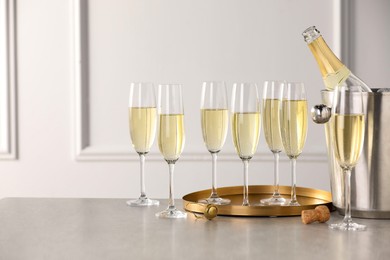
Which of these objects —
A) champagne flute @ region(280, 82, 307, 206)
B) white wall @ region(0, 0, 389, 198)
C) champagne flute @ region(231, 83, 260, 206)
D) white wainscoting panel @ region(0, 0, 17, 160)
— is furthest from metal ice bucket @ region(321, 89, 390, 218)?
white wainscoting panel @ region(0, 0, 17, 160)

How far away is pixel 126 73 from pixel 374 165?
2.93 m

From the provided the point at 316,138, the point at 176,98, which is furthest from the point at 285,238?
the point at 316,138

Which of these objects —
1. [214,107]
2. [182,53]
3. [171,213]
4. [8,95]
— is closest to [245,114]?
[214,107]

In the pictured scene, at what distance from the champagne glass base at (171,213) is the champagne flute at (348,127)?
16.3 inches

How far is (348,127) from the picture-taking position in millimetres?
1729

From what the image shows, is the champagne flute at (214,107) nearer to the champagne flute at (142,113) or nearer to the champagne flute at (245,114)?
the champagne flute at (245,114)

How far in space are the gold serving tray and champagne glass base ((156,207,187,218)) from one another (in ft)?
0.15

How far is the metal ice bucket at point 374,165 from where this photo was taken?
185 cm

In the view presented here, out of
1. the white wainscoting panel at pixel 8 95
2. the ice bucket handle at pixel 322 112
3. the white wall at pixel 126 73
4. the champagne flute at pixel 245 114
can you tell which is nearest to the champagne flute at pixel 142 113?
the champagne flute at pixel 245 114

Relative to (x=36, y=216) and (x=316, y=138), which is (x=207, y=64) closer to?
(x=316, y=138)

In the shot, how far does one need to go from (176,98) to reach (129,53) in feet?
9.15

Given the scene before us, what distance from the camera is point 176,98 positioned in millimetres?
1885

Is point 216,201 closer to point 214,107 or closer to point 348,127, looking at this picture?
point 214,107

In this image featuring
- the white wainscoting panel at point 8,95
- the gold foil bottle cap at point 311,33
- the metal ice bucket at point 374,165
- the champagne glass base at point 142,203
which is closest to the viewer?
the metal ice bucket at point 374,165
